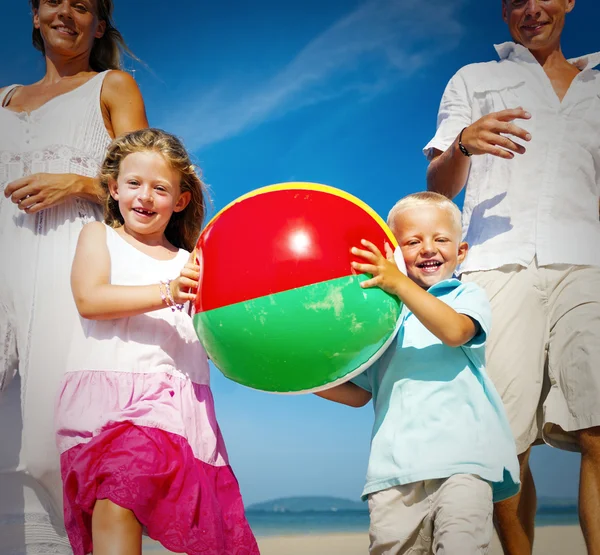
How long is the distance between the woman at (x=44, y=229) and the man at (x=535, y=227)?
137 centimetres

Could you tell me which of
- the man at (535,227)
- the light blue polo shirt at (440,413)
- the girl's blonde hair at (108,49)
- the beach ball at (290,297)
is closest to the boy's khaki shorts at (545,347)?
the man at (535,227)

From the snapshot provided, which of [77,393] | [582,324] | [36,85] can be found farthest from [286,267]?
[36,85]

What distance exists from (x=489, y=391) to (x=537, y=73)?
59.9 inches

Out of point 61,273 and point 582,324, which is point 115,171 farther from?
point 582,324

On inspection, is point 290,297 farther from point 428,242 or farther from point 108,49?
point 108,49

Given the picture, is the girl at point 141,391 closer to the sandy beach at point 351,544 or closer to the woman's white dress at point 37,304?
the woman's white dress at point 37,304

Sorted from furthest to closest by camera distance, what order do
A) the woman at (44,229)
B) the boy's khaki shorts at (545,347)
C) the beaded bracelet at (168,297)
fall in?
the boy's khaki shorts at (545,347) → the woman at (44,229) → the beaded bracelet at (168,297)

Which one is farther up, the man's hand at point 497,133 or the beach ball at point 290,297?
the man's hand at point 497,133

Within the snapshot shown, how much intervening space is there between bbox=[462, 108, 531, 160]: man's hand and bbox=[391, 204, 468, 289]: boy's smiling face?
1.32 feet

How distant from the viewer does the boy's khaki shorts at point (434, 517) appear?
86.9 inches

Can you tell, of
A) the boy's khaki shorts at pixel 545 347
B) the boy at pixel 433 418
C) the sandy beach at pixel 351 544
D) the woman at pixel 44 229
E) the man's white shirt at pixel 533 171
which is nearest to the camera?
the boy at pixel 433 418

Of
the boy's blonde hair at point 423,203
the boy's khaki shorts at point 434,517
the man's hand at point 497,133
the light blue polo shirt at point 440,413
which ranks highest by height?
the man's hand at point 497,133

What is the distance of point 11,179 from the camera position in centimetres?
300

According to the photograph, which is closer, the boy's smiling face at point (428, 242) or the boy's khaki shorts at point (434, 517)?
the boy's khaki shorts at point (434, 517)
